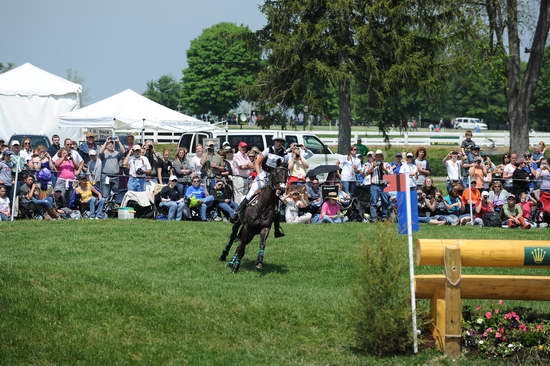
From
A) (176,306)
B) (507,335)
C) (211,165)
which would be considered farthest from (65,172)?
(507,335)

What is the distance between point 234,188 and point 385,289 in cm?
1253

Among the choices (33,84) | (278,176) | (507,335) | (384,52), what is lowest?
(507,335)

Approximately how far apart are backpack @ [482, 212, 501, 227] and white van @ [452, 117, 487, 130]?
93.7m

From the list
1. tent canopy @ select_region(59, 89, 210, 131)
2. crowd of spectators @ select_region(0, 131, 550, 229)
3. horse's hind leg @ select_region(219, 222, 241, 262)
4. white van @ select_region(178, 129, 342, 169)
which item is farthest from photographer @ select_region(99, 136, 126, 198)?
horse's hind leg @ select_region(219, 222, 241, 262)

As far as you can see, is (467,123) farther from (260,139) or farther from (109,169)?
(109,169)

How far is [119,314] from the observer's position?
440 inches

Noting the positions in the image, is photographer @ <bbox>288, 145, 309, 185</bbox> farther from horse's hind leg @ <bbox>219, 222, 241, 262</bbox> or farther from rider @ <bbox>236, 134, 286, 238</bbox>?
horse's hind leg @ <bbox>219, 222, 241, 262</bbox>

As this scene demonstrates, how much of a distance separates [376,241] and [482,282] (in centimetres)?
161

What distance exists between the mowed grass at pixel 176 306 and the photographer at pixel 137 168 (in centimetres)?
484

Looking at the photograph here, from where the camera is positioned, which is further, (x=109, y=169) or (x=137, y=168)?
(x=109, y=169)

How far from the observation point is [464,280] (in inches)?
408

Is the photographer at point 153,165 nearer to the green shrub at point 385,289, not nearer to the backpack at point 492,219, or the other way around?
the backpack at point 492,219

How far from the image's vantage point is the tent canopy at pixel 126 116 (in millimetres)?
27391

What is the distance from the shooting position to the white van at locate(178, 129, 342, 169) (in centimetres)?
2661
